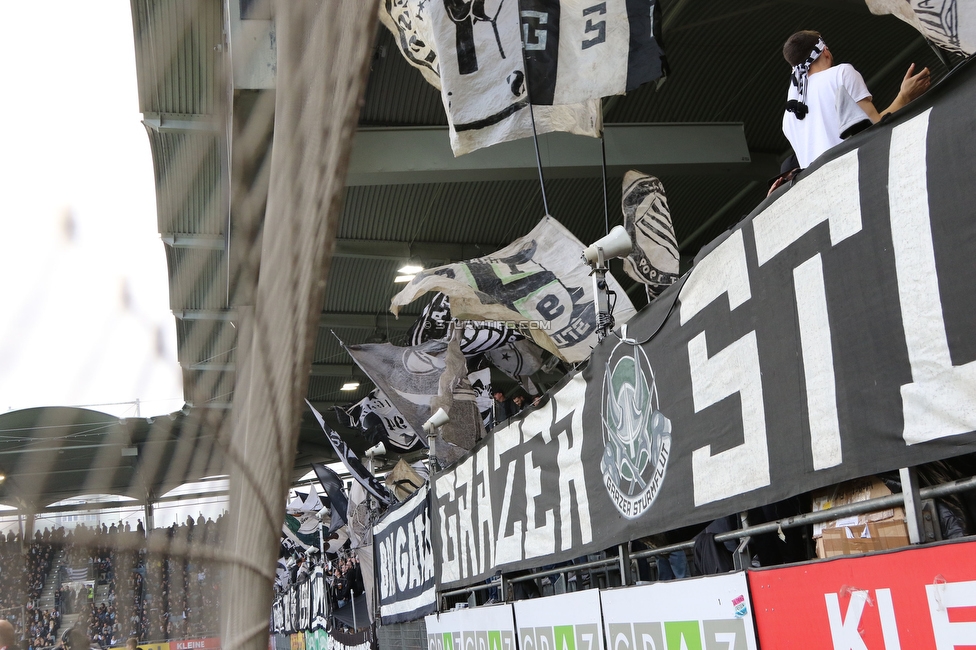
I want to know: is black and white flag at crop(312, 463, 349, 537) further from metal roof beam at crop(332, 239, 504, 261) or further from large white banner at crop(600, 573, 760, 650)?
large white banner at crop(600, 573, 760, 650)

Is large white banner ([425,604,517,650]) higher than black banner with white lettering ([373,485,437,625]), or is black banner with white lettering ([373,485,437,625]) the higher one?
black banner with white lettering ([373,485,437,625])

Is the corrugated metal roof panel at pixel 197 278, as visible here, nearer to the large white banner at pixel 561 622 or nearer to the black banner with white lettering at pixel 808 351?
the black banner with white lettering at pixel 808 351

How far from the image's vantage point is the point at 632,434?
4254 mm

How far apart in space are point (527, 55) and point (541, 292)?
2.23 meters

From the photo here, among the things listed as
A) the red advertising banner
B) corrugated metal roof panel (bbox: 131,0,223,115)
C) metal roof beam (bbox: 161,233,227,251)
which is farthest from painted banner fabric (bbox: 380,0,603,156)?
corrugated metal roof panel (bbox: 131,0,223,115)

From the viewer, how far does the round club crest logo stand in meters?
4.00

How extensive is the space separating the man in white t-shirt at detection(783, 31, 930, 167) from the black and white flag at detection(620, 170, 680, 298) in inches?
127

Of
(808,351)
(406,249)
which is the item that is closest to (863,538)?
(808,351)

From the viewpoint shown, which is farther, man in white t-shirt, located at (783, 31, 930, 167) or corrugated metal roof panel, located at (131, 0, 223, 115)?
man in white t-shirt, located at (783, 31, 930, 167)

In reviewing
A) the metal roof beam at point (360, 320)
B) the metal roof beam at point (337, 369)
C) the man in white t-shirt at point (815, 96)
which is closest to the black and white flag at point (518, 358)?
the metal roof beam at point (360, 320)

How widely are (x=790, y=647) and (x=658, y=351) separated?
56.0 inches

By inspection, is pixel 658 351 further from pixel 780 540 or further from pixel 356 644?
pixel 356 644

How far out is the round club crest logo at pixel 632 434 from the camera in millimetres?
3998

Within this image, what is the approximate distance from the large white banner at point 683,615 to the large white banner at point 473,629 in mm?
1639
